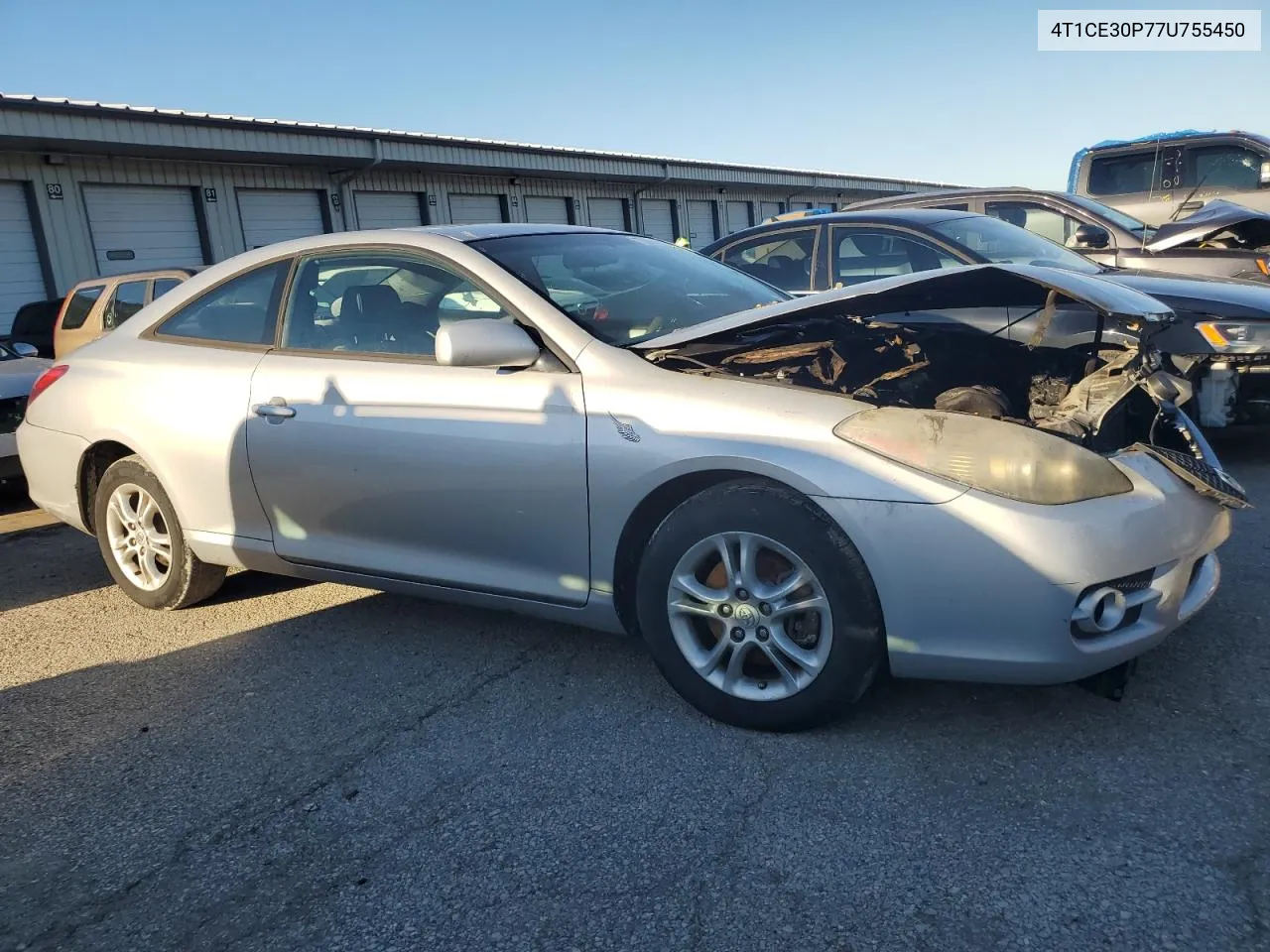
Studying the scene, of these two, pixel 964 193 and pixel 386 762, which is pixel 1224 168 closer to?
pixel 964 193

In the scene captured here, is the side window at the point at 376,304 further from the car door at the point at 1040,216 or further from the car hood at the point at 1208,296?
the car door at the point at 1040,216

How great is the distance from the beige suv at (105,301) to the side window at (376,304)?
19.8 feet

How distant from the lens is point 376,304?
147 inches

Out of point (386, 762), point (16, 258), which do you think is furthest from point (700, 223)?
point (386, 762)

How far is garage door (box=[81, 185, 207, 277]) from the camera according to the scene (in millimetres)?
14695

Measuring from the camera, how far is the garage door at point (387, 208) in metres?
18.5

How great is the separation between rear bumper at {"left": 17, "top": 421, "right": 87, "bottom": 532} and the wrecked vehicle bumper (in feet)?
11.6

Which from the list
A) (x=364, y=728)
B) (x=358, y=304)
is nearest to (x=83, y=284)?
(x=358, y=304)

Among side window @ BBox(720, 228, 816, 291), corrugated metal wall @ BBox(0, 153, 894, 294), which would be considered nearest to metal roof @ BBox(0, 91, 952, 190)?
corrugated metal wall @ BBox(0, 153, 894, 294)

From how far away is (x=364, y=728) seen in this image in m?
Answer: 3.15

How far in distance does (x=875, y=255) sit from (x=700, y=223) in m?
22.4

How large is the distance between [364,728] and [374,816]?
0.55m

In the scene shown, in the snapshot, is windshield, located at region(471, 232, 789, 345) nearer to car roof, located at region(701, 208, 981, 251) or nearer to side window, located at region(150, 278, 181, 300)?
car roof, located at region(701, 208, 981, 251)

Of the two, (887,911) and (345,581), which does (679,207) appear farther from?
(887,911)
